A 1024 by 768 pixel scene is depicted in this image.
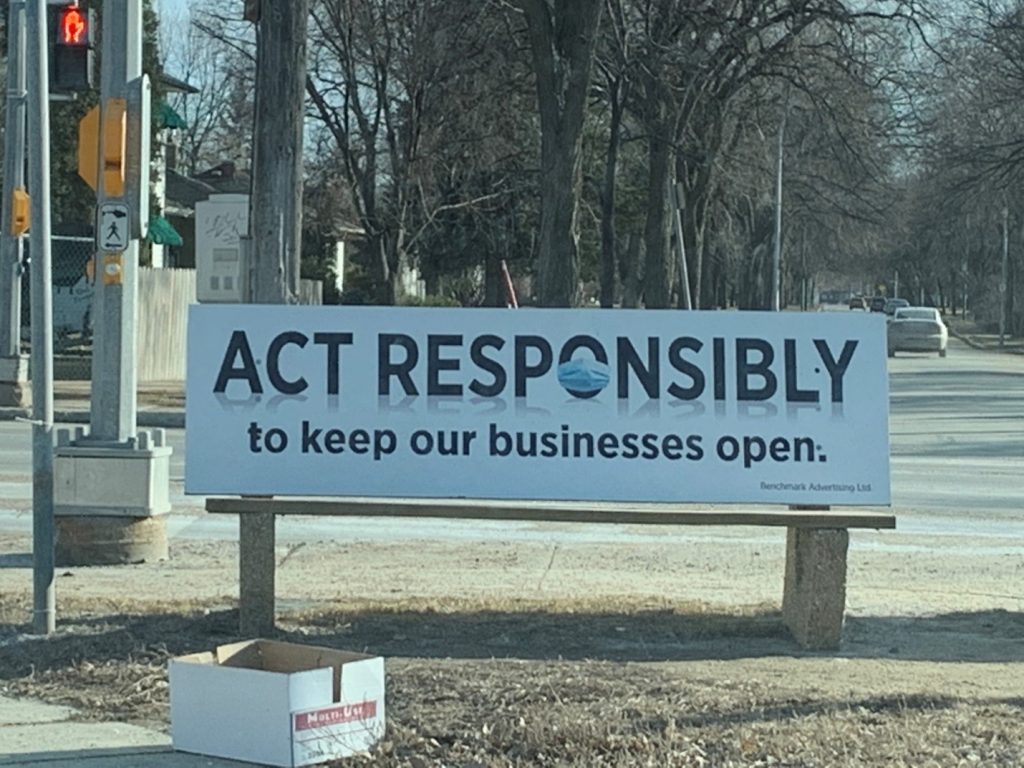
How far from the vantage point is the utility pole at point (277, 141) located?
1131cm

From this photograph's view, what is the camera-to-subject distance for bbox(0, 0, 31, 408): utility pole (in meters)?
21.6

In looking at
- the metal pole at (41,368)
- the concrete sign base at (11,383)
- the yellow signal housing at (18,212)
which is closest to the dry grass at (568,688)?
the metal pole at (41,368)

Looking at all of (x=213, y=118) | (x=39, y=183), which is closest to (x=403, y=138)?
(x=39, y=183)

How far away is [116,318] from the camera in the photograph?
35.4 feet

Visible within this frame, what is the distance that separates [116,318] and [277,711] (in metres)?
5.45

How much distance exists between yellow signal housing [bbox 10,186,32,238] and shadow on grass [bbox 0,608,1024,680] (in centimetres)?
1380

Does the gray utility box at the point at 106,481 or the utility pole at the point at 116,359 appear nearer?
the utility pole at the point at 116,359

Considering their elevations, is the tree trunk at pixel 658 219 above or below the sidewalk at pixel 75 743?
above

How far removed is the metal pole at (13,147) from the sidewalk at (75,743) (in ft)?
53.7

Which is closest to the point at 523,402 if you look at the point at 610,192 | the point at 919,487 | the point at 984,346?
the point at 919,487

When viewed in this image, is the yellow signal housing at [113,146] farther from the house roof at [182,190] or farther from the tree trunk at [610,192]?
the house roof at [182,190]

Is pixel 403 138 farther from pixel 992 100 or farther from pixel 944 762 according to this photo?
pixel 944 762

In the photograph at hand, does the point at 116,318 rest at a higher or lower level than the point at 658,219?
lower

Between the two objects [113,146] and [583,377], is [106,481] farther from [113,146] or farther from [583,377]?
[583,377]
